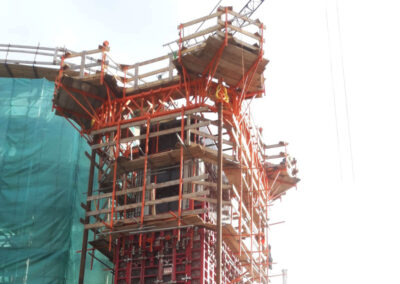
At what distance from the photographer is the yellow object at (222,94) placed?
32.0 metres

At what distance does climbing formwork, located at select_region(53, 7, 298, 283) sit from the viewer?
30812 millimetres

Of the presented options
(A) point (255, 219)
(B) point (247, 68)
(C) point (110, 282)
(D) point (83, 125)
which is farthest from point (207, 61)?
(C) point (110, 282)

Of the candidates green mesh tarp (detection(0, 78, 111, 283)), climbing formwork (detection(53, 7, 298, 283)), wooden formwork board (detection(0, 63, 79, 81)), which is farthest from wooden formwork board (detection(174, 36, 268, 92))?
wooden formwork board (detection(0, 63, 79, 81))

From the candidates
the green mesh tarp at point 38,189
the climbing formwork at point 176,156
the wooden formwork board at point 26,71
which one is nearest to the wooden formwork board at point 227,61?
the climbing formwork at point 176,156

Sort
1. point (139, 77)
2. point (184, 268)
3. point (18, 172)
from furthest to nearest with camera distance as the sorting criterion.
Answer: point (18, 172) → point (139, 77) → point (184, 268)

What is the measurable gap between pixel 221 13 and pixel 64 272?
657 inches

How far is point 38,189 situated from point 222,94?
42.6 ft

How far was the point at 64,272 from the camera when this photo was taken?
3606cm

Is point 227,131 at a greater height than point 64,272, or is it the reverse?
point 227,131

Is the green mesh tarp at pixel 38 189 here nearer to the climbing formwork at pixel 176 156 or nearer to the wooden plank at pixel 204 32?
the climbing formwork at pixel 176 156

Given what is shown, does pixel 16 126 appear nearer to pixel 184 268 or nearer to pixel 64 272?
pixel 64 272

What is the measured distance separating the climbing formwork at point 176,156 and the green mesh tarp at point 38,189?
3.42 metres

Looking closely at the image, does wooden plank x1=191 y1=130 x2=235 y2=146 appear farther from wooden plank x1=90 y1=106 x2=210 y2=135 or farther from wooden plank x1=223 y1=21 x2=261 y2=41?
wooden plank x1=223 y1=21 x2=261 y2=41

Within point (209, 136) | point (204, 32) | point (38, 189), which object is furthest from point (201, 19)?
point (38, 189)
